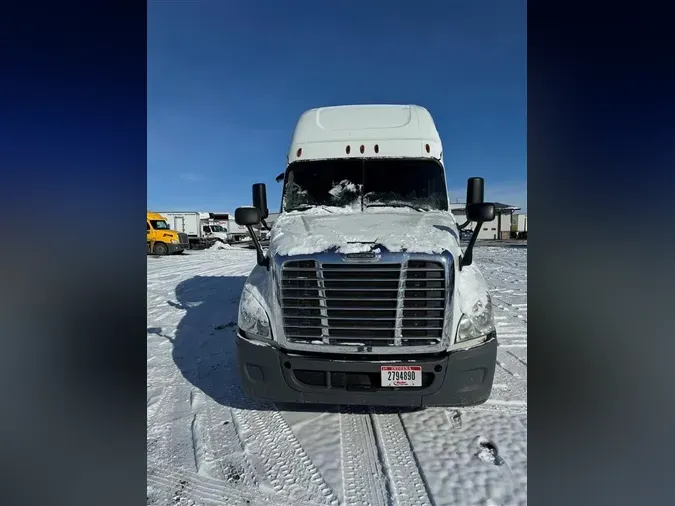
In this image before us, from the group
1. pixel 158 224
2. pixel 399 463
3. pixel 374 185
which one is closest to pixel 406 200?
pixel 374 185

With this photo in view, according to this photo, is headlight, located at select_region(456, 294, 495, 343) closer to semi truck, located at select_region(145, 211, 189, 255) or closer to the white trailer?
semi truck, located at select_region(145, 211, 189, 255)

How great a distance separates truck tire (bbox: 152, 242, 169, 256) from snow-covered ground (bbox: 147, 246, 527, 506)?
1982 cm

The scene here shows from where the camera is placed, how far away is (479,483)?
2139 mm

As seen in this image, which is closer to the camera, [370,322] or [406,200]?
[370,322]

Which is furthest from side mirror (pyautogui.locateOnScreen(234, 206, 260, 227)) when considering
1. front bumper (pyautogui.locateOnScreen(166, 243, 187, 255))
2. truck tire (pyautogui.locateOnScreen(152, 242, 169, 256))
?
truck tire (pyautogui.locateOnScreen(152, 242, 169, 256))

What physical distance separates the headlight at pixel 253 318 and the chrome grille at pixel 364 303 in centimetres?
21

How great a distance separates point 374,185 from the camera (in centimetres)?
386

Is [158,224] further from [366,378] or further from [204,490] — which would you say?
[366,378]

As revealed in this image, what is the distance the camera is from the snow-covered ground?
2086mm

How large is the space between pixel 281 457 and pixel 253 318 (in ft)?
3.56

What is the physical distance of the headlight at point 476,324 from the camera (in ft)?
8.18
